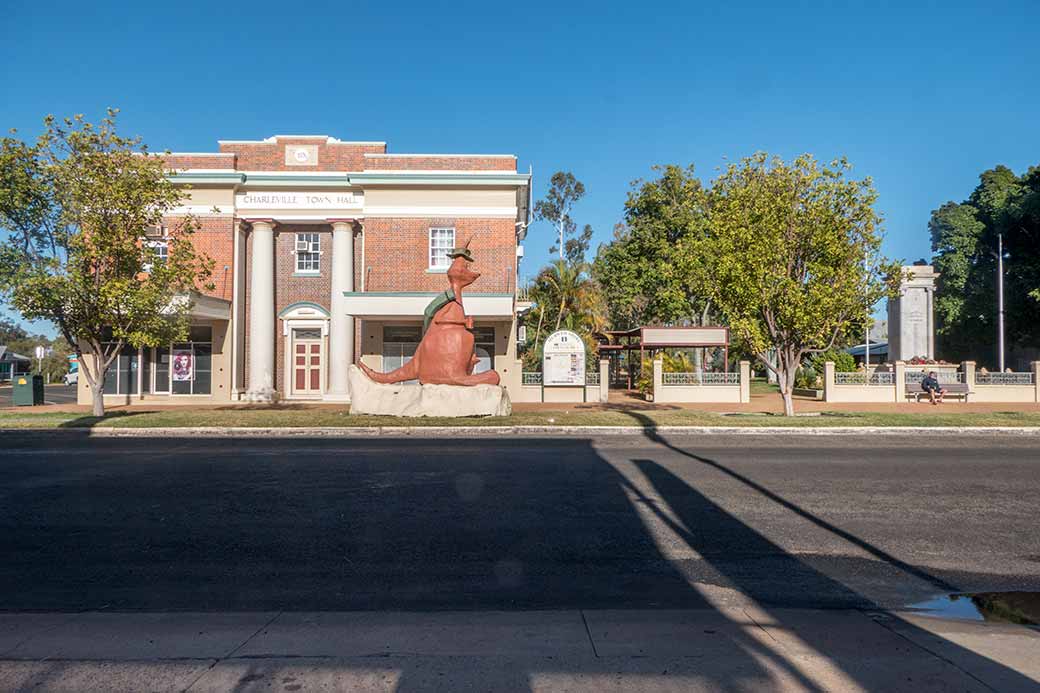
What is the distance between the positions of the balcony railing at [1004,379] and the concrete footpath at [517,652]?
97.6 feet

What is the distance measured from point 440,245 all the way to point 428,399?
10905mm

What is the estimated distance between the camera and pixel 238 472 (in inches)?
454

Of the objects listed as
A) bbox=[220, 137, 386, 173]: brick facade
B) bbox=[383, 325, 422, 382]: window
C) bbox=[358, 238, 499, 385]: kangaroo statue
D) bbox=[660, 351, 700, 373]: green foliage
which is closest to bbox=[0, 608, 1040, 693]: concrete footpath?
bbox=[358, 238, 499, 385]: kangaroo statue

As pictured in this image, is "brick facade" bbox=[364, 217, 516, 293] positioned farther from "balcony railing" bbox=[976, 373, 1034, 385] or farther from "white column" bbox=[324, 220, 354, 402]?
"balcony railing" bbox=[976, 373, 1034, 385]

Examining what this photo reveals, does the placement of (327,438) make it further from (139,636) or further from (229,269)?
(229,269)

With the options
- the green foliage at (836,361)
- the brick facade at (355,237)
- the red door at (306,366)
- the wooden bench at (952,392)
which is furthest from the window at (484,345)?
the green foliage at (836,361)

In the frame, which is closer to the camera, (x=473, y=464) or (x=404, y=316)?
(x=473, y=464)

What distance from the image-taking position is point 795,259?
21250 millimetres

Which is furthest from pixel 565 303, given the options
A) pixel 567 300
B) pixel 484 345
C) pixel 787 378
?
pixel 787 378

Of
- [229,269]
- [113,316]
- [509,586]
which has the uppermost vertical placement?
[229,269]

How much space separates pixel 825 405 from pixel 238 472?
22.2m

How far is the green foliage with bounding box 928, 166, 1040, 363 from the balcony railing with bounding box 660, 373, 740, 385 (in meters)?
23.7

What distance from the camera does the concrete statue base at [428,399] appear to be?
68.1 feet

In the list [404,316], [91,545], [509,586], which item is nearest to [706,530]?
[509,586]
